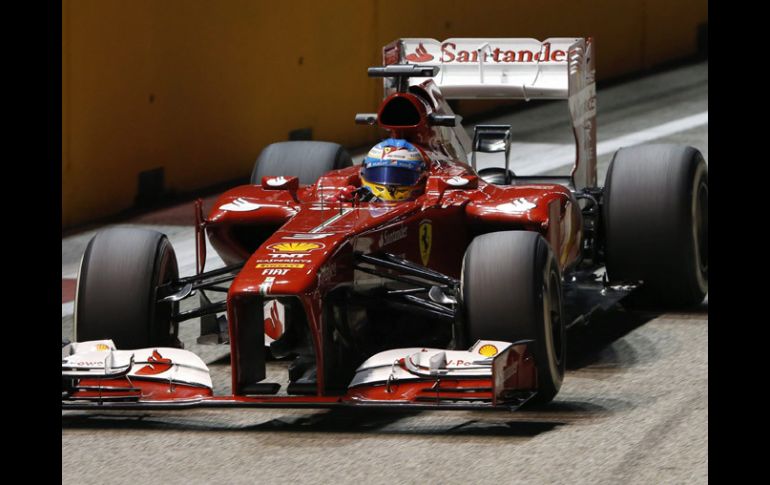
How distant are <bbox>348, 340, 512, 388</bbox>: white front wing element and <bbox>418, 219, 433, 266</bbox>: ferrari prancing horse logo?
3.77 ft

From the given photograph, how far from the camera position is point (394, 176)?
28.9 ft

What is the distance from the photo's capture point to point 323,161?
426 inches

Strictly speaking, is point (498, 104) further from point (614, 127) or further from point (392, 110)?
point (392, 110)

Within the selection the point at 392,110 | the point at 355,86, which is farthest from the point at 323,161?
the point at 355,86

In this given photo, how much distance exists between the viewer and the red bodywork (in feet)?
24.8

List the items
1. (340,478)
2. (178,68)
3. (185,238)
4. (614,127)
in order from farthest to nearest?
(614,127), (178,68), (185,238), (340,478)

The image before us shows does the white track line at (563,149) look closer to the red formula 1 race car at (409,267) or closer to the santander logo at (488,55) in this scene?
the santander logo at (488,55)

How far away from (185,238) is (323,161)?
3.10 meters

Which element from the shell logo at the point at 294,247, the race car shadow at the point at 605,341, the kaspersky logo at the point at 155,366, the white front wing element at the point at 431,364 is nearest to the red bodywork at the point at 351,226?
the shell logo at the point at 294,247

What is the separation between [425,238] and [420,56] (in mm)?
2844

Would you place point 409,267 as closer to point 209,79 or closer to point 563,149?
point 209,79

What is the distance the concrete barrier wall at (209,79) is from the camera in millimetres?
14195

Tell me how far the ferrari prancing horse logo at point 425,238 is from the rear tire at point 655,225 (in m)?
1.79

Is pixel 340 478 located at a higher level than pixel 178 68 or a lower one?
lower
